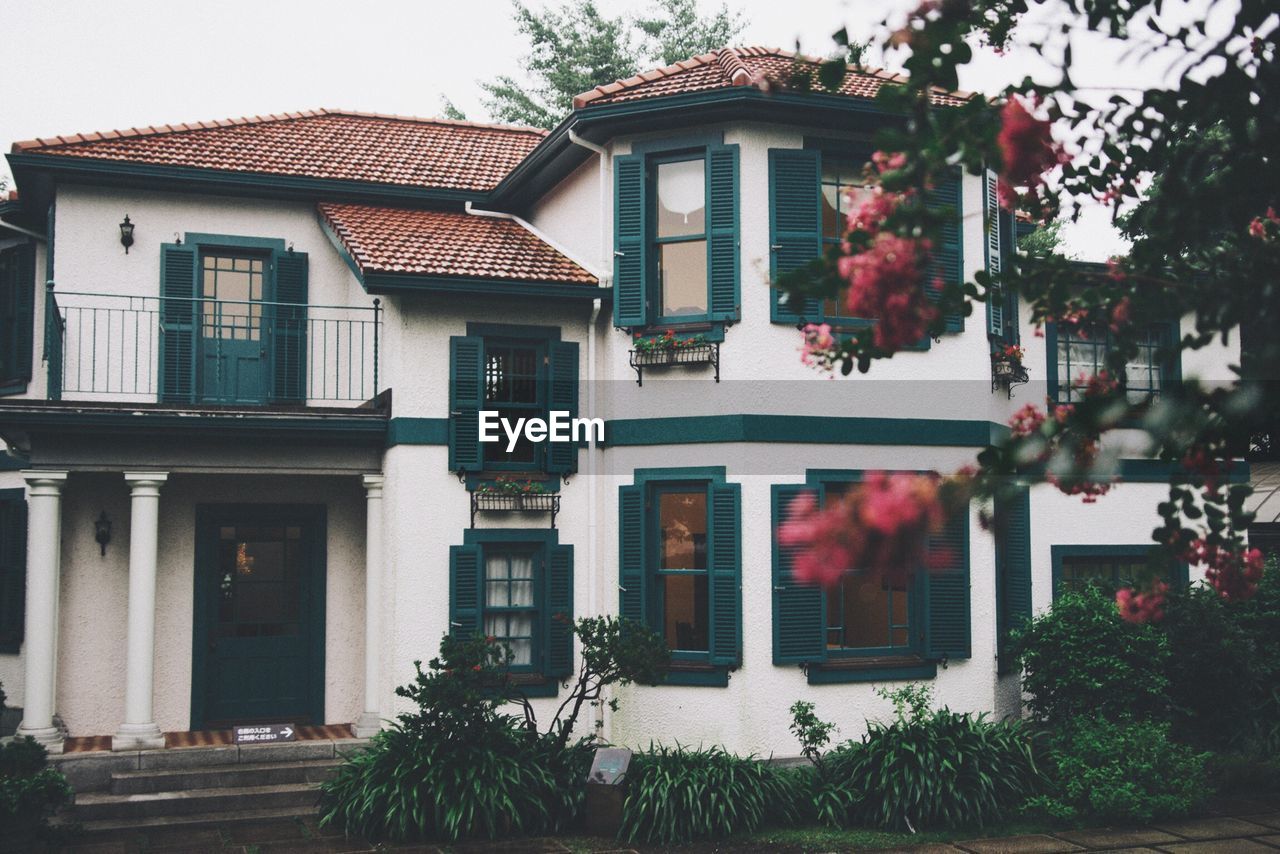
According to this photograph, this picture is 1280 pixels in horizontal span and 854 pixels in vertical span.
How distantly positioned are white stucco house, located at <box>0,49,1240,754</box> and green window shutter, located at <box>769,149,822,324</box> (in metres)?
0.04

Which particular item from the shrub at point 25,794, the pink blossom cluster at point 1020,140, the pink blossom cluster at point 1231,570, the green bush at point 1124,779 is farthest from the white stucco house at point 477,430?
the pink blossom cluster at point 1020,140

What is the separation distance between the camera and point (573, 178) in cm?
1355

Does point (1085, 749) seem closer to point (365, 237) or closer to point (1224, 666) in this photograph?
point (1224, 666)

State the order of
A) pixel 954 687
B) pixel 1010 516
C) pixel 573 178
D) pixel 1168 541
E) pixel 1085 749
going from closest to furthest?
pixel 1168 541 → pixel 1085 749 → pixel 954 687 → pixel 1010 516 → pixel 573 178

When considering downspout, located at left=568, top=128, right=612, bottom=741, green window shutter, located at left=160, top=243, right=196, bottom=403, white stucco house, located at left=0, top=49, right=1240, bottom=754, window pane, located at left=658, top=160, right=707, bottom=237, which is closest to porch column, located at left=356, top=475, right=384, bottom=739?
white stucco house, located at left=0, top=49, right=1240, bottom=754

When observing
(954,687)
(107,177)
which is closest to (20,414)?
(107,177)

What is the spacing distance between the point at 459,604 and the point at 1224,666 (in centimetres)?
784

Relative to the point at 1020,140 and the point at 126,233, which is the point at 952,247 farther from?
the point at 126,233

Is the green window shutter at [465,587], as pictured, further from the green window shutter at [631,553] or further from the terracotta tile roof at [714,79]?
the terracotta tile roof at [714,79]

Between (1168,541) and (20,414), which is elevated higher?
(20,414)

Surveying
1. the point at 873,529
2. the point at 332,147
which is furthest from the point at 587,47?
the point at 873,529

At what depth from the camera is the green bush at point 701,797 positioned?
33.6 feet

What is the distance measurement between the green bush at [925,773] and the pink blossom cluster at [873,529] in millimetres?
7536

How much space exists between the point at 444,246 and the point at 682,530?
4027mm
